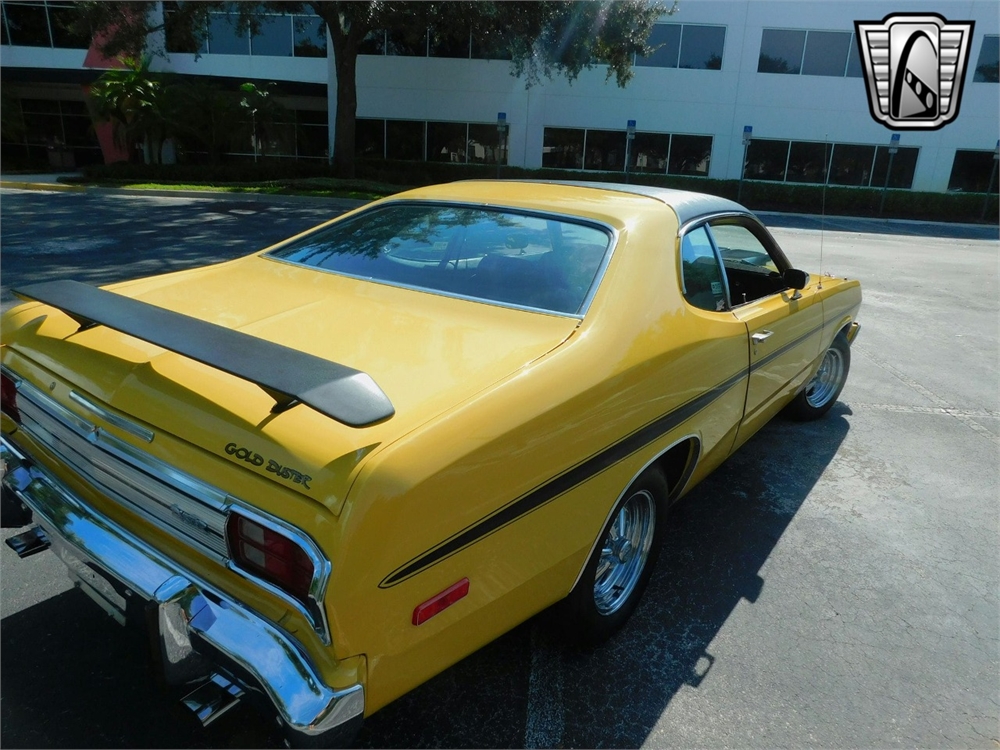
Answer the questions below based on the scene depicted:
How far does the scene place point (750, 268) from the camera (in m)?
4.29

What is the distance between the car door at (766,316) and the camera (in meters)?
3.36

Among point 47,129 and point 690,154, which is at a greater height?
point 690,154

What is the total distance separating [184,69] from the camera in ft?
81.1

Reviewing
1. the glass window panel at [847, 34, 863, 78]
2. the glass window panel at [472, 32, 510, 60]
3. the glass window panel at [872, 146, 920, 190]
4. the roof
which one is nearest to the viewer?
the roof

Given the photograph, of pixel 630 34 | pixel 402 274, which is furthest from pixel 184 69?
pixel 402 274

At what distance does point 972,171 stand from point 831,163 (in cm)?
526

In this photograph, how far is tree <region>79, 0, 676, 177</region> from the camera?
17.5 m

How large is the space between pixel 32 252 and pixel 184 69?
18.7 metres

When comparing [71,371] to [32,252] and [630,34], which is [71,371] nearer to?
[32,252]

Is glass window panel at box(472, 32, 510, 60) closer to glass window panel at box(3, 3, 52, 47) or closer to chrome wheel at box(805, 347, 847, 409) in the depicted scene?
glass window panel at box(3, 3, 52, 47)

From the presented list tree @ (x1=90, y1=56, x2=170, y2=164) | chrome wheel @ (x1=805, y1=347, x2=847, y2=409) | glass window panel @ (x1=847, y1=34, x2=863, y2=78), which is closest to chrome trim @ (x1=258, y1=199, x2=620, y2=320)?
chrome wheel @ (x1=805, y1=347, x2=847, y2=409)

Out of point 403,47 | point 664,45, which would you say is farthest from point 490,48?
point 664,45

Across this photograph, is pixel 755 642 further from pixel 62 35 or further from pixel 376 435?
pixel 62 35

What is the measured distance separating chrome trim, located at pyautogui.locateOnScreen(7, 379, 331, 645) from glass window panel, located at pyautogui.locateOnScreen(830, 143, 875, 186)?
28797mm
